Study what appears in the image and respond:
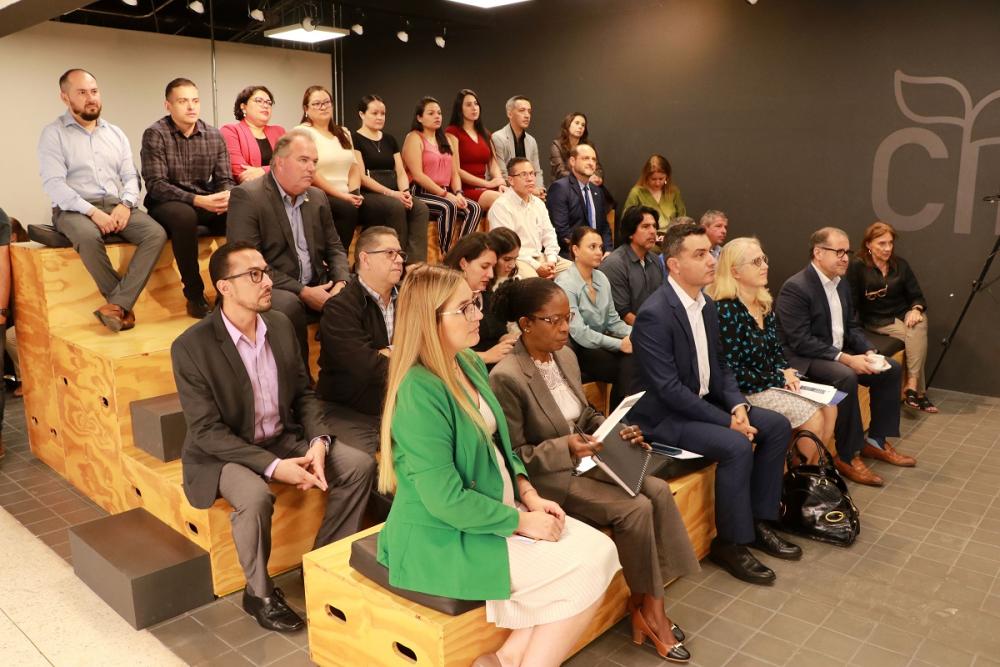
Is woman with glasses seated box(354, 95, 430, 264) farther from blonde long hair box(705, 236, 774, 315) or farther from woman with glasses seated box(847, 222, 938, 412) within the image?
woman with glasses seated box(847, 222, 938, 412)

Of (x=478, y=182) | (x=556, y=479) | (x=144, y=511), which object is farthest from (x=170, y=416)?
(x=478, y=182)

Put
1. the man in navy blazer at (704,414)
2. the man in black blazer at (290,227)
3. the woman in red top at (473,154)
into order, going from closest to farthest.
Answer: the man in navy blazer at (704,414) → the man in black blazer at (290,227) → the woman in red top at (473,154)

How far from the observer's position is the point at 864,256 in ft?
19.8

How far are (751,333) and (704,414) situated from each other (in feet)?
2.24

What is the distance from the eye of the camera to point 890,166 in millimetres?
6473

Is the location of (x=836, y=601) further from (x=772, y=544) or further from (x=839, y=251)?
(x=839, y=251)

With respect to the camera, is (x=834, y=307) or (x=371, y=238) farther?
(x=834, y=307)

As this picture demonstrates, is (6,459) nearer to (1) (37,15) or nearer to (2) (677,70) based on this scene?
(1) (37,15)

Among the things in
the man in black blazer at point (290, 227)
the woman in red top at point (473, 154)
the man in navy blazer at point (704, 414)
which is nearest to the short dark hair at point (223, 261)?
the man in black blazer at point (290, 227)

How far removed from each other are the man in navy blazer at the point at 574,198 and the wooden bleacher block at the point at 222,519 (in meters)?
3.45

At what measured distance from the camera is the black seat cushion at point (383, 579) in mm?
2416

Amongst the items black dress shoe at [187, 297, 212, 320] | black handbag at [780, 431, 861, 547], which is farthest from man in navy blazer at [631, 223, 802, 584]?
black dress shoe at [187, 297, 212, 320]

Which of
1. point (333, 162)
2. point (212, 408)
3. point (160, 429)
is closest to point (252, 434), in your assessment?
point (212, 408)

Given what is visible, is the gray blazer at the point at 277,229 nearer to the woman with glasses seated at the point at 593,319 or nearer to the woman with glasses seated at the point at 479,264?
the woman with glasses seated at the point at 479,264
